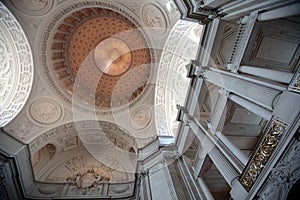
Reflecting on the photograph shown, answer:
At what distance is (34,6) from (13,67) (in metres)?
4.02

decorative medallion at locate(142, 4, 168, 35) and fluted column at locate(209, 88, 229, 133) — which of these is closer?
fluted column at locate(209, 88, 229, 133)

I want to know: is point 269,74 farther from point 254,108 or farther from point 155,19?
point 155,19

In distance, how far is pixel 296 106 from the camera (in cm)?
331

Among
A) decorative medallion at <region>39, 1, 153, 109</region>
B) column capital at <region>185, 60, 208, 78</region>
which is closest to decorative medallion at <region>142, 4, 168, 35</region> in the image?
decorative medallion at <region>39, 1, 153, 109</region>

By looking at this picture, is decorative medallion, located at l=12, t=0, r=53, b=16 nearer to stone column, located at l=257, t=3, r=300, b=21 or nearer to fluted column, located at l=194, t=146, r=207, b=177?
stone column, located at l=257, t=3, r=300, b=21

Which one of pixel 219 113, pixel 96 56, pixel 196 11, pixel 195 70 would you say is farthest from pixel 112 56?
pixel 219 113

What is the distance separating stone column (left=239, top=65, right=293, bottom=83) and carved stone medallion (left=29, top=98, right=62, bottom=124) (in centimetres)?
1247

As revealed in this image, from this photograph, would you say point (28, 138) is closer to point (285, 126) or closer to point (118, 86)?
point (118, 86)

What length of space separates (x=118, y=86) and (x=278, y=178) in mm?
14244

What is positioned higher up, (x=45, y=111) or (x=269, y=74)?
(x=45, y=111)

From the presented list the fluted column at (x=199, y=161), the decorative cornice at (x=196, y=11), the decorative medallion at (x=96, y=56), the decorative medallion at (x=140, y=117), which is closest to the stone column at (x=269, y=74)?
the decorative cornice at (x=196, y=11)

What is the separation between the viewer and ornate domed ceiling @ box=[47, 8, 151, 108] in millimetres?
13555

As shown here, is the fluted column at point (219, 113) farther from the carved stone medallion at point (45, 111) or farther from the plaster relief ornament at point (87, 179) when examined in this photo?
the carved stone medallion at point (45, 111)

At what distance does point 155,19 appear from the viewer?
11.1m
